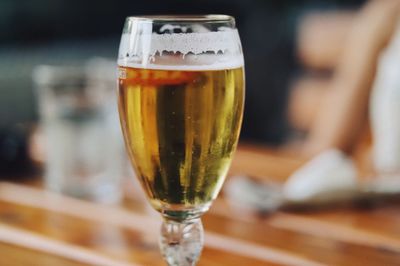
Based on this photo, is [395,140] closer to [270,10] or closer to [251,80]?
[251,80]

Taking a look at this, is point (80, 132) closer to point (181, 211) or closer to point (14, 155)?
point (14, 155)

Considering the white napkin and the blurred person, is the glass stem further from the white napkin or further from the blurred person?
the blurred person

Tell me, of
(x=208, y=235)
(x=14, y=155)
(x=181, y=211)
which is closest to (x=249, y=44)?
(x=14, y=155)

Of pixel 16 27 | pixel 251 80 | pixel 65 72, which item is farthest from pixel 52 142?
pixel 251 80

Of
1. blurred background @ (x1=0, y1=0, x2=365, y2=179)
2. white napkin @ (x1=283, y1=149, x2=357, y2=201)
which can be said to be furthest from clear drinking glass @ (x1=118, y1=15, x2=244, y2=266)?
blurred background @ (x1=0, y1=0, x2=365, y2=179)

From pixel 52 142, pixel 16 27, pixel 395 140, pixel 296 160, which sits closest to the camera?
pixel 52 142

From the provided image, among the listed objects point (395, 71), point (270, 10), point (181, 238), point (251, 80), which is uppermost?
point (181, 238)
